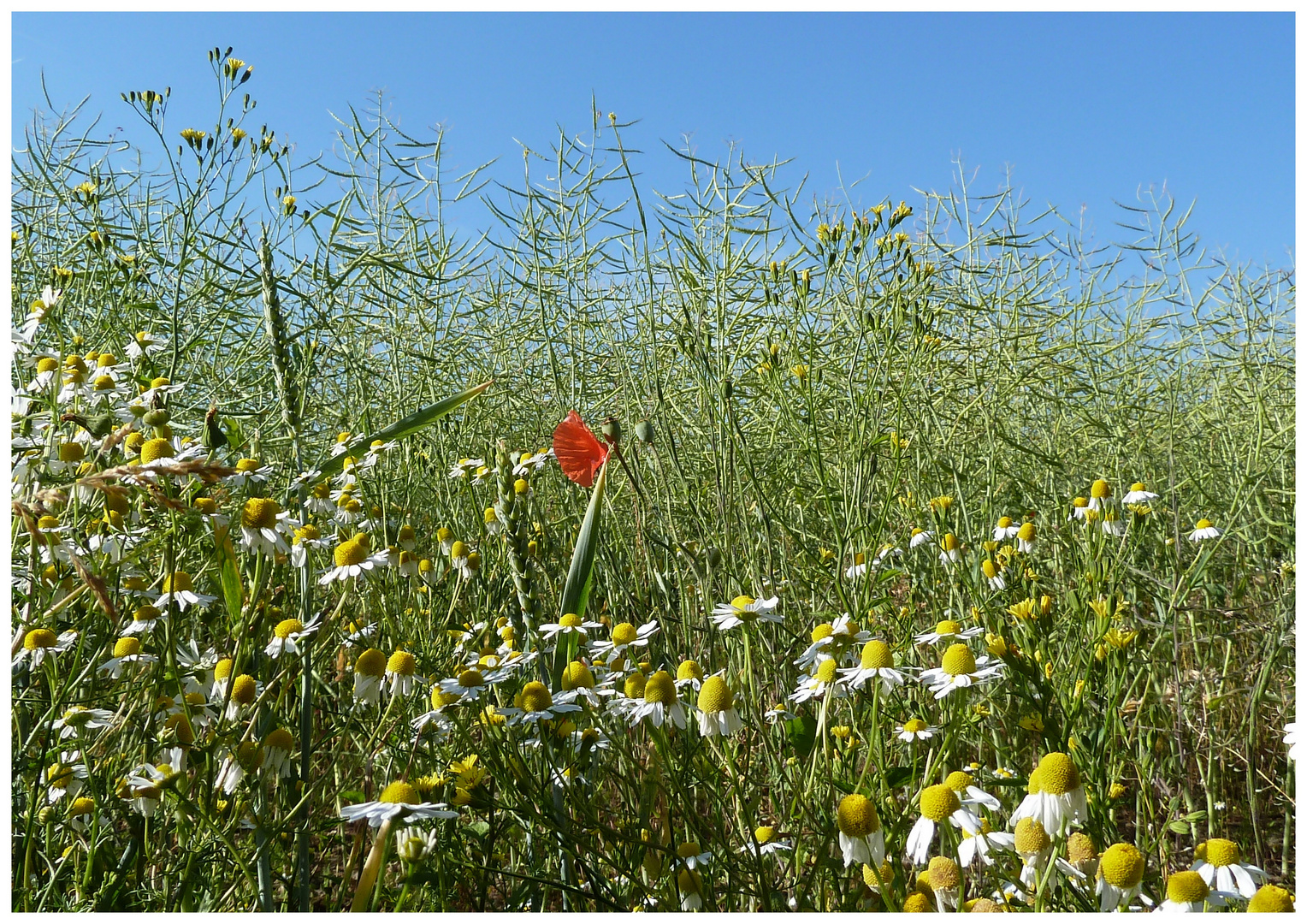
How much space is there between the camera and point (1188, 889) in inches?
24.9

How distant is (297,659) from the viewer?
3.08 ft

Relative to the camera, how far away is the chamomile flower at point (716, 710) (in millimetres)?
842

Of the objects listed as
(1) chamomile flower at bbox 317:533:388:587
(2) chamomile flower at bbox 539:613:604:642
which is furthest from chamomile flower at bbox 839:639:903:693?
(1) chamomile flower at bbox 317:533:388:587

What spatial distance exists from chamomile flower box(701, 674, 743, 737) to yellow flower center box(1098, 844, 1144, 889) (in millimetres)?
323

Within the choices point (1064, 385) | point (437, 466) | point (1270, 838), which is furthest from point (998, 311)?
point (437, 466)

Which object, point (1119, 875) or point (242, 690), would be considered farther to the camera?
point (242, 690)

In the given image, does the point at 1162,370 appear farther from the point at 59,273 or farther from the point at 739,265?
the point at 59,273

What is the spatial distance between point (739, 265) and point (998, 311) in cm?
73

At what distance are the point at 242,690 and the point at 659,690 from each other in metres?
0.44

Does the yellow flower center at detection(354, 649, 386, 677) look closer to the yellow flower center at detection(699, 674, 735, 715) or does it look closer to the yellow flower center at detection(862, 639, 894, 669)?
the yellow flower center at detection(699, 674, 735, 715)

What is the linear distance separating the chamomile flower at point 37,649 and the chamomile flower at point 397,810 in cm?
42

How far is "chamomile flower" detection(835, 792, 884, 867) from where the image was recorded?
69 cm

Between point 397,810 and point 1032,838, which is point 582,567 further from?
point 1032,838

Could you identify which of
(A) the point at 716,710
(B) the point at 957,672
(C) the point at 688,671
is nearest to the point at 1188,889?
(B) the point at 957,672
